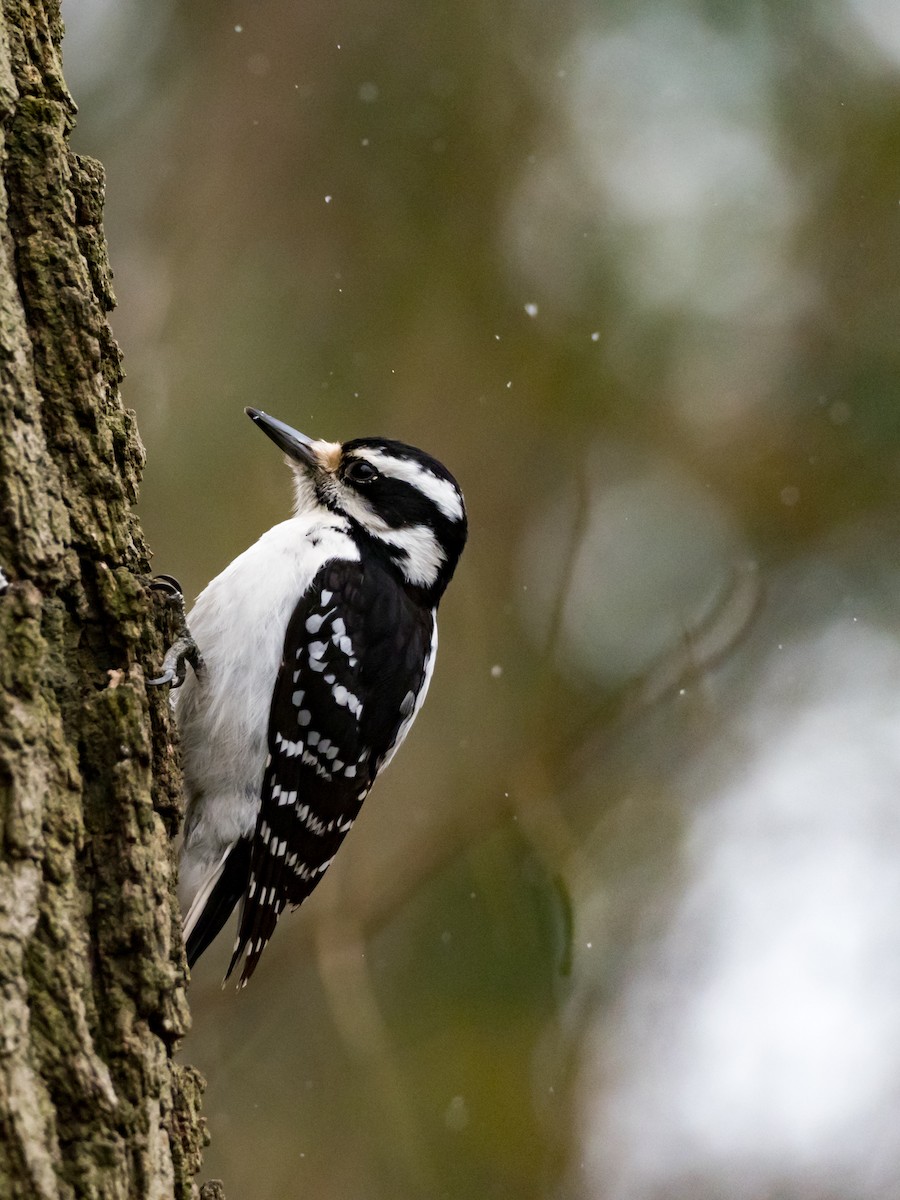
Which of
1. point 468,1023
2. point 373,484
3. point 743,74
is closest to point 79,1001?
point 373,484

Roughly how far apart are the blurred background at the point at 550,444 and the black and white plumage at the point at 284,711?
6.51ft

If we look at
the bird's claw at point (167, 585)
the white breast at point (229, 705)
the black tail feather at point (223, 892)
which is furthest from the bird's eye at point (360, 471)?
the black tail feather at point (223, 892)

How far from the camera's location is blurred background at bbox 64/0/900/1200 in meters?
5.14

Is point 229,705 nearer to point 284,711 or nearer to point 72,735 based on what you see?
point 284,711

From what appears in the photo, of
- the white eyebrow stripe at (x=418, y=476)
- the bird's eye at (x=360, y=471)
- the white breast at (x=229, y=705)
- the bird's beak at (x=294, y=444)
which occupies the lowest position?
the white breast at (x=229, y=705)

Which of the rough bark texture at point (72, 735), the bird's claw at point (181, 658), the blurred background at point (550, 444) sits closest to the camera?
the rough bark texture at point (72, 735)

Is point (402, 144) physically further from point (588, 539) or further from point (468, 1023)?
point (468, 1023)

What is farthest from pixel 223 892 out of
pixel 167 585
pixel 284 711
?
pixel 167 585

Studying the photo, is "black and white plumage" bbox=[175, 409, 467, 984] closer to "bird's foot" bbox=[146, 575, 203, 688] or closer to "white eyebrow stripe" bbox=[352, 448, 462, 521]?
"bird's foot" bbox=[146, 575, 203, 688]

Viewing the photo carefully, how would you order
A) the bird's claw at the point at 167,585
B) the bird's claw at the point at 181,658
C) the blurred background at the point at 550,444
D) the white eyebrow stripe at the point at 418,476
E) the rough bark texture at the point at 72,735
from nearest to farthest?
1. the rough bark texture at the point at 72,735
2. the bird's claw at the point at 167,585
3. the bird's claw at the point at 181,658
4. the white eyebrow stripe at the point at 418,476
5. the blurred background at the point at 550,444

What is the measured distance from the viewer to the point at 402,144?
5461 mm

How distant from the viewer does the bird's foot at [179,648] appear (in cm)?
260

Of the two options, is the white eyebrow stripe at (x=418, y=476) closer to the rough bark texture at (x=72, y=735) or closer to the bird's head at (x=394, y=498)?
the bird's head at (x=394, y=498)

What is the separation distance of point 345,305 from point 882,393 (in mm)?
2211
